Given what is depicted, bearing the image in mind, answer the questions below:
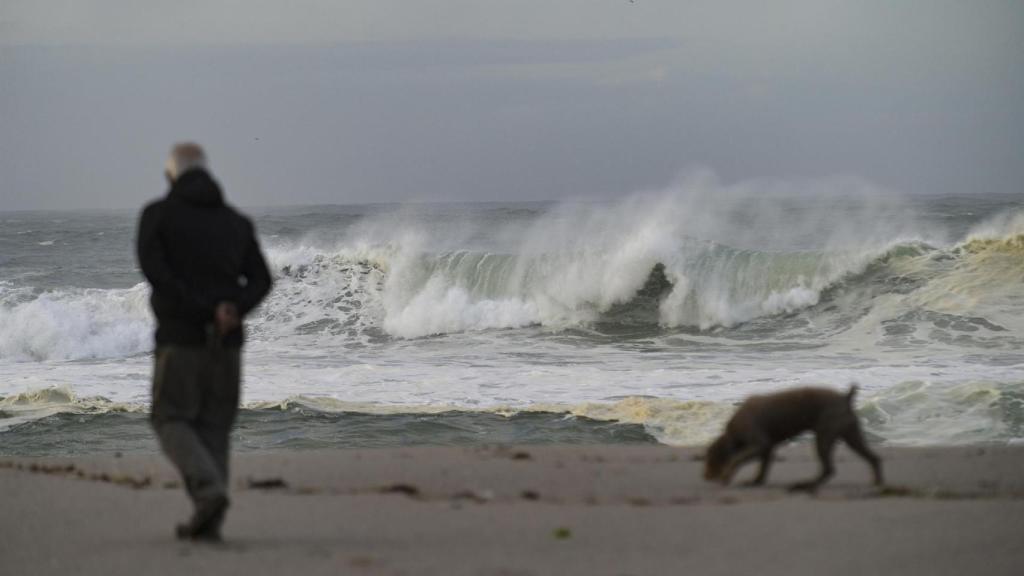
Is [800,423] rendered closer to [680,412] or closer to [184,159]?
[184,159]

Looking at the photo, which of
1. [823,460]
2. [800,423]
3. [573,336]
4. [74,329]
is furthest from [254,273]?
[74,329]

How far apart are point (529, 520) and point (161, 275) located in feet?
6.26

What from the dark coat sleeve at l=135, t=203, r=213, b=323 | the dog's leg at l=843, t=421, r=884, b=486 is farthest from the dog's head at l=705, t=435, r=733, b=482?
the dark coat sleeve at l=135, t=203, r=213, b=323

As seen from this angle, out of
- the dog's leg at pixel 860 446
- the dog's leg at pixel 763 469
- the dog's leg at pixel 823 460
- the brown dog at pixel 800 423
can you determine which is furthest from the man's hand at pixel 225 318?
the dog's leg at pixel 860 446

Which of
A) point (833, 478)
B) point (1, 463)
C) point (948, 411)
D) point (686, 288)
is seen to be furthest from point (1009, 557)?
point (686, 288)

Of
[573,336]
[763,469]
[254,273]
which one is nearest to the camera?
[254,273]

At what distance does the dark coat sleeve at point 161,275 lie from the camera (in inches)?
199

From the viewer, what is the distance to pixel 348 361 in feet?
69.2

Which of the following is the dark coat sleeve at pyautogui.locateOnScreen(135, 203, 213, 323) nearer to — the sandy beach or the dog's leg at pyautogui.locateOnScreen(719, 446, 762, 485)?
the sandy beach

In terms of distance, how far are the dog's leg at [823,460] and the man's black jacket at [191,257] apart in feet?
9.25

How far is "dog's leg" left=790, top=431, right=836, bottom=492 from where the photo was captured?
6.17m

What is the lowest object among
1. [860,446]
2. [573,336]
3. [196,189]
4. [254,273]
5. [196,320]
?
[573,336]

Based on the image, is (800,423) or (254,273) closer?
(254,273)

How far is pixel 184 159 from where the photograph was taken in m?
5.23
